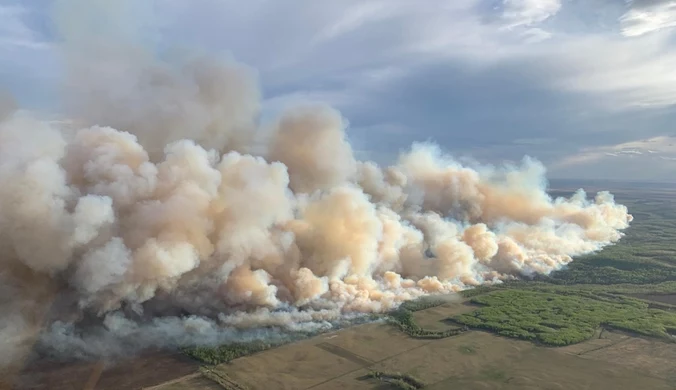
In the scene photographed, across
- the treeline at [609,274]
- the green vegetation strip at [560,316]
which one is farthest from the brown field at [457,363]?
the treeline at [609,274]

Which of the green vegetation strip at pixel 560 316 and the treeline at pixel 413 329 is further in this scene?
the green vegetation strip at pixel 560 316

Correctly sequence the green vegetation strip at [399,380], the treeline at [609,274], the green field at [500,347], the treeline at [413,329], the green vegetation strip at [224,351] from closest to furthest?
the green vegetation strip at [399,380] → the green field at [500,347] → the green vegetation strip at [224,351] → the treeline at [413,329] → the treeline at [609,274]

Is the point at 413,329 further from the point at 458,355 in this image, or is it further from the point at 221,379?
the point at 221,379

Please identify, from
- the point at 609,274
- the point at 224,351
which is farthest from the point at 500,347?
the point at 609,274

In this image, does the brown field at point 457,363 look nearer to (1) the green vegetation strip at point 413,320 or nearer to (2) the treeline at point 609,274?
(1) the green vegetation strip at point 413,320

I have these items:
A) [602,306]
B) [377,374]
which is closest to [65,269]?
[377,374]

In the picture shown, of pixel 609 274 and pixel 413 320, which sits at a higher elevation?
pixel 413 320

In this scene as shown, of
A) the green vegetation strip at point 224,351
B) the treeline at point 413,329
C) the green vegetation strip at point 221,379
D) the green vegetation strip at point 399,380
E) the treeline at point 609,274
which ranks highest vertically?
the green vegetation strip at point 224,351

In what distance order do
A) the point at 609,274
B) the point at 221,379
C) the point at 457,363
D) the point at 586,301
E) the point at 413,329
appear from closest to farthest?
the point at 221,379 < the point at 457,363 < the point at 413,329 < the point at 586,301 < the point at 609,274

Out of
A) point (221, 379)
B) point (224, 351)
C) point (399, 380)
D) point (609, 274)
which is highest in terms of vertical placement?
point (224, 351)
